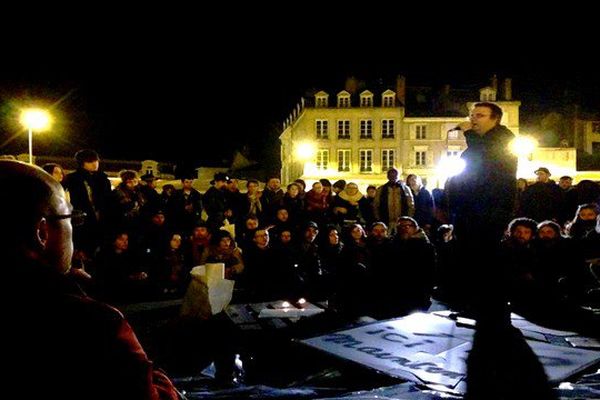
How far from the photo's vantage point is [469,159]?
5.00m

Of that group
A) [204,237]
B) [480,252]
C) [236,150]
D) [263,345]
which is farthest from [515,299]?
[236,150]

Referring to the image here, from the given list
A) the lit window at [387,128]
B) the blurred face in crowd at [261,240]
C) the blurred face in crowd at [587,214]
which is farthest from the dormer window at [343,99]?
the blurred face in crowd at [587,214]

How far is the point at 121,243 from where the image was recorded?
934cm

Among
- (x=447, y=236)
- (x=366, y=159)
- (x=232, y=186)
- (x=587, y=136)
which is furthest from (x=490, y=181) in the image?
(x=587, y=136)

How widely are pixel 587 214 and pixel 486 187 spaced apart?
4768 mm

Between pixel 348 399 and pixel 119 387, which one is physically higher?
pixel 119 387

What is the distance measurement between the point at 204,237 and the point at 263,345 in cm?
→ 507

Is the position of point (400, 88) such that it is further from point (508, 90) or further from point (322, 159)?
point (508, 90)

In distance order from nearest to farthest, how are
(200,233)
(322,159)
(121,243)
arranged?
(121,243) < (200,233) < (322,159)

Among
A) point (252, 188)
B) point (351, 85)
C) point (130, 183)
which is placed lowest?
point (252, 188)

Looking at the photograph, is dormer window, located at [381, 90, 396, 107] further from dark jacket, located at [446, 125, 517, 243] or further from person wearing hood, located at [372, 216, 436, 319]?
dark jacket, located at [446, 125, 517, 243]

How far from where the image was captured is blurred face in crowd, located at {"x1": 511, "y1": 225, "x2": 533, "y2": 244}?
770cm

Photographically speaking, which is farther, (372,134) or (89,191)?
(372,134)

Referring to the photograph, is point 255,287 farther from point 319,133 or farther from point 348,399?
point 319,133
